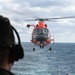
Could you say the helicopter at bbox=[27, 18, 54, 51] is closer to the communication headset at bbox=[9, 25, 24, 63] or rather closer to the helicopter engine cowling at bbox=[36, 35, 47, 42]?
the helicopter engine cowling at bbox=[36, 35, 47, 42]

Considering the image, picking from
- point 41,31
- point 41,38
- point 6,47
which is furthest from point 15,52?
point 41,31

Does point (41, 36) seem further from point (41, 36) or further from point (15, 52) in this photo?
point (15, 52)

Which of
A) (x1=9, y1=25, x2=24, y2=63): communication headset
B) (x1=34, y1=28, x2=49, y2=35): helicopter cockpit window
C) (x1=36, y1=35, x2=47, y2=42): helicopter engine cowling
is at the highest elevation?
(x1=9, y1=25, x2=24, y2=63): communication headset

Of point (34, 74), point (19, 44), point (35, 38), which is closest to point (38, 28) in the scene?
point (35, 38)

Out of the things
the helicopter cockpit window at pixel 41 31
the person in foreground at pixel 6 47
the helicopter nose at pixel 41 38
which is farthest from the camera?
the helicopter cockpit window at pixel 41 31

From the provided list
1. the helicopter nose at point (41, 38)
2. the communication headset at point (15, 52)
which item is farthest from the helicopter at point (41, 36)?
the communication headset at point (15, 52)

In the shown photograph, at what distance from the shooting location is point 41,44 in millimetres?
43125

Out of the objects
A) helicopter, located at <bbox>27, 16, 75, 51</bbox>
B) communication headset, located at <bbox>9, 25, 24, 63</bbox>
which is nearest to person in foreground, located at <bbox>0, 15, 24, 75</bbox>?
communication headset, located at <bbox>9, 25, 24, 63</bbox>

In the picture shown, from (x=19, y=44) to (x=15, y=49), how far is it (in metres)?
0.05

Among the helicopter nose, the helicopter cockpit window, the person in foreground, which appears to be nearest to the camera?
the person in foreground

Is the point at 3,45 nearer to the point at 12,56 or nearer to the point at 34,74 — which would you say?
the point at 12,56

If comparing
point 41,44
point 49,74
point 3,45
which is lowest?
point 49,74

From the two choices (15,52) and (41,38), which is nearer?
(15,52)

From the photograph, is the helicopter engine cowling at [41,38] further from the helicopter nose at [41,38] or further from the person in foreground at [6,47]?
the person in foreground at [6,47]
